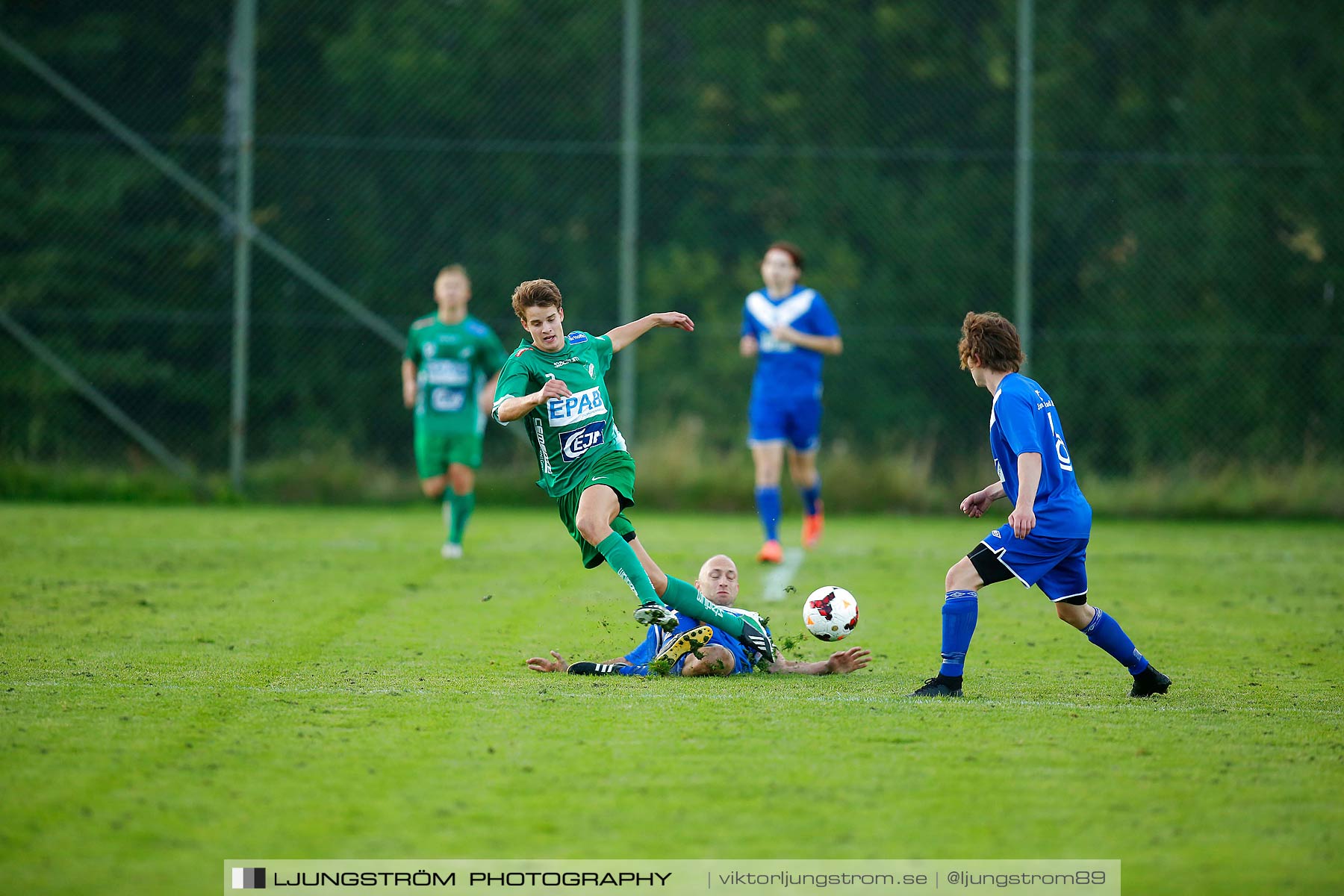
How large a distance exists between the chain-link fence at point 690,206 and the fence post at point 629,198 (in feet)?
0.26

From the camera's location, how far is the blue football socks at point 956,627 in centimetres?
509

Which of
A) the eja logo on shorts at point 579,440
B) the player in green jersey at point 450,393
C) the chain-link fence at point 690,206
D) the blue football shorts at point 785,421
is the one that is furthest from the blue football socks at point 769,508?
the chain-link fence at point 690,206

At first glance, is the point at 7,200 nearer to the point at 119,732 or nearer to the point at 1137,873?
the point at 119,732

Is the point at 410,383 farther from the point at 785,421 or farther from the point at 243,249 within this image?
the point at 243,249

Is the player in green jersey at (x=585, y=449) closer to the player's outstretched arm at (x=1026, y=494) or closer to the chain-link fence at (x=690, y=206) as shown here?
the player's outstretched arm at (x=1026, y=494)

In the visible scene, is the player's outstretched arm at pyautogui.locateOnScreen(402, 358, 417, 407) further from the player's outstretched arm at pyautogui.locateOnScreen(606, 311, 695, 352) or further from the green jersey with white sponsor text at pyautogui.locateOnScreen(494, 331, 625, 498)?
the green jersey with white sponsor text at pyautogui.locateOnScreen(494, 331, 625, 498)

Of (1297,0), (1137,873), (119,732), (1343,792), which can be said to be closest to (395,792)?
(119,732)

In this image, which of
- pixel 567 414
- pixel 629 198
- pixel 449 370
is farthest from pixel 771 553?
pixel 629 198

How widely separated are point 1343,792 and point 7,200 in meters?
14.6

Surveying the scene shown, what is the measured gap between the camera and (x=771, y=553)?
381 inches

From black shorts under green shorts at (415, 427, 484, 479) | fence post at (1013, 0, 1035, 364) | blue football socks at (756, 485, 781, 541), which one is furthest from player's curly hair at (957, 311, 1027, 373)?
fence post at (1013, 0, 1035, 364)

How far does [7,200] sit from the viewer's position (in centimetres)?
1467

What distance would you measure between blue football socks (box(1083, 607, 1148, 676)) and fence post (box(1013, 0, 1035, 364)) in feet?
28.6

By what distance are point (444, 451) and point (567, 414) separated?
4386 mm
